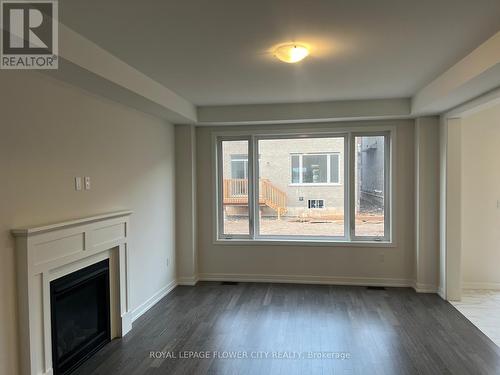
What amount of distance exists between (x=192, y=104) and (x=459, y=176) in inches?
139

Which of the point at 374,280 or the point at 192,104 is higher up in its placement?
the point at 192,104

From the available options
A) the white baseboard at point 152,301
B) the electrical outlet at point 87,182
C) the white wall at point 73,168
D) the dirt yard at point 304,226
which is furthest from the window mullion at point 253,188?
the electrical outlet at point 87,182

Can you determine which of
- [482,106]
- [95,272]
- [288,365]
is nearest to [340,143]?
[482,106]

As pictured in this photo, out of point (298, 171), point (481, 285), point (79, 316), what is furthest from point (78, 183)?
point (481, 285)

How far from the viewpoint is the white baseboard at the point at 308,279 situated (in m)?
5.04

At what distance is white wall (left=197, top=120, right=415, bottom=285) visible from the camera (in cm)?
499

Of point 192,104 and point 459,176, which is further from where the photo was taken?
point 192,104

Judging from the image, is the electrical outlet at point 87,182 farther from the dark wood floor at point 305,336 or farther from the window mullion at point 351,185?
the window mullion at point 351,185

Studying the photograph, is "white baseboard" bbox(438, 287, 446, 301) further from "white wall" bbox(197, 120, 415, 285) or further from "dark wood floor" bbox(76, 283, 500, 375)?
"white wall" bbox(197, 120, 415, 285)

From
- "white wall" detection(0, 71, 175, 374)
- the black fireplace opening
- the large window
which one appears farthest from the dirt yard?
the black fireplace opening

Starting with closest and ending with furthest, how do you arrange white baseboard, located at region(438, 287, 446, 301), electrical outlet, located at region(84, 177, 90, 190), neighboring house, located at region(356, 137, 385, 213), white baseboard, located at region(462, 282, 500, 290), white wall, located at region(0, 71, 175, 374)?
white wall, located at region(0, 71, 175, 374), electrical outlet, located at region(84, 177, 90, 190), white baseboard, located at region(438, 287, 446, 301), white baseboard, located at region(462, 282, 500, 290), neighboring house, located at region(356, 137, 385, 213)

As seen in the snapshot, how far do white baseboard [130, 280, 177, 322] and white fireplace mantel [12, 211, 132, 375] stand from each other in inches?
40.2

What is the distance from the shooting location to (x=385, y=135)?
16.7 ft

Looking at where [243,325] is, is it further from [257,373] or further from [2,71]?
[2,71]
